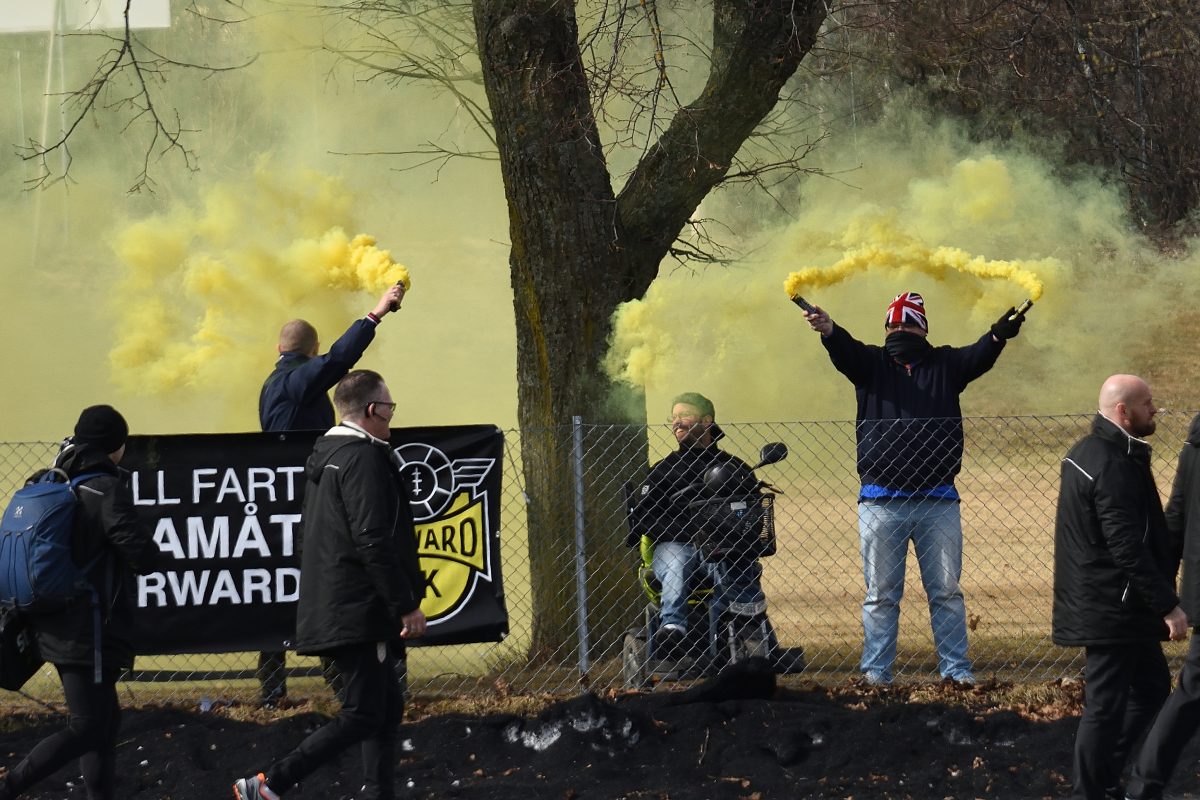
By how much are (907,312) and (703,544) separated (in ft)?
5.43

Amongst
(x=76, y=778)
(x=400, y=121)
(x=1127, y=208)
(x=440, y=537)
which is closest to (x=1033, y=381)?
(x=1127, y=208)

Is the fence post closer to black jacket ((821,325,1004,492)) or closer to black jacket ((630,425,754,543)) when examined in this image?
black jacket ((630,425,754,543))

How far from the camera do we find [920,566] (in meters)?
7.34

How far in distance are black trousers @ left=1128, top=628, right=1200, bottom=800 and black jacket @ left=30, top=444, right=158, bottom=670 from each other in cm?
390

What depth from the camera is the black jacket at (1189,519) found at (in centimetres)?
551

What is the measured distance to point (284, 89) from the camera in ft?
92.8

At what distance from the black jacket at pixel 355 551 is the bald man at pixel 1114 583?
8.47 ft

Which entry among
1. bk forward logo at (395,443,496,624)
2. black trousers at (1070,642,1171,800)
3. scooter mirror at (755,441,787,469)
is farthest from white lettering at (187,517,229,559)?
black trousers at (1070,642,1171,800)

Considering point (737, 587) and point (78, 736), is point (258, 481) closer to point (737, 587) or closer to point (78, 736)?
point (78, 736)

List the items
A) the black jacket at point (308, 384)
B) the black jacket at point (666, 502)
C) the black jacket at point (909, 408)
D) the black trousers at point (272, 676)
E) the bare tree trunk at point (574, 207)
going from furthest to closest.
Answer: the bare tree trunk at point (574, 207) < the black trousers at point (272, 676) < the black jacket at point (666, 502) < the black jacket at point (909, 408) < the black jacket at point (308, 384)

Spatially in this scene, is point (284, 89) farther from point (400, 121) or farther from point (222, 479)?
point (222, 479)

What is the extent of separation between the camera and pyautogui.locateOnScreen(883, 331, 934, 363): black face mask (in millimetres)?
7469

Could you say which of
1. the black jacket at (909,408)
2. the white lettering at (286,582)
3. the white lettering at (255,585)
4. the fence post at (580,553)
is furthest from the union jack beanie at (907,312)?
the white lettering at (255,585)

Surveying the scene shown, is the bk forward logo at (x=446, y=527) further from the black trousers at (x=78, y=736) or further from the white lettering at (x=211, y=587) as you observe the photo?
the black trousers at (x=78, y=736)
